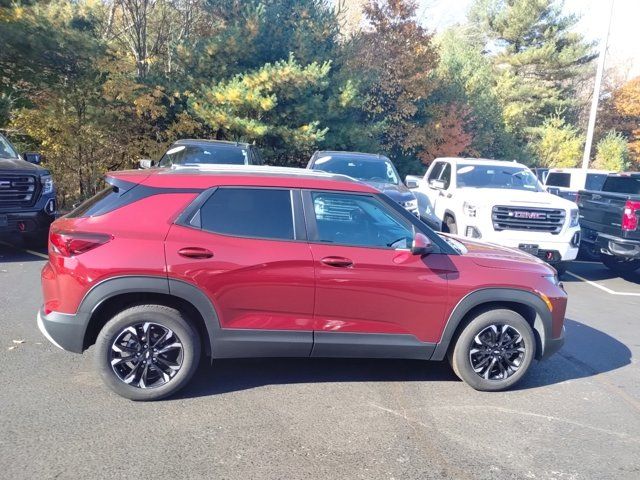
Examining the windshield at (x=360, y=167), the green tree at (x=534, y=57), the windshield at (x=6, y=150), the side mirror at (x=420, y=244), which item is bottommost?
the side mirror at (x=420, y=244)

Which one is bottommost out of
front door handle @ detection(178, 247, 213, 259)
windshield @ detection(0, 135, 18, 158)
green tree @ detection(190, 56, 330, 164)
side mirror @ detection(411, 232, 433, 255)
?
front door handle @ detection(178, 247, 213, 259)

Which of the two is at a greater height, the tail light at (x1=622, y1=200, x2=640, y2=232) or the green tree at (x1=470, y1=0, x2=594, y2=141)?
the green tree at (x1=470, y1=0, x2=594, y2=141)

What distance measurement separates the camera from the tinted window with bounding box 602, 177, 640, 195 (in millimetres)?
9856

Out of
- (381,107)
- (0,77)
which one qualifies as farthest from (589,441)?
(381,107)

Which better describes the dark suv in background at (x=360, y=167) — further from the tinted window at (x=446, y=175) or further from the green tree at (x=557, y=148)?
the green tree at (x=557, y=148)

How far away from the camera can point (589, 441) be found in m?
3.89

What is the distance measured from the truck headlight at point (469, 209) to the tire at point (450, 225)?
15.2 inches

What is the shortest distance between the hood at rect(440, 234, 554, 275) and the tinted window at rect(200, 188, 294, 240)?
5.10ft

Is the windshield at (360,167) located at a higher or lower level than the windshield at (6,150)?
lower

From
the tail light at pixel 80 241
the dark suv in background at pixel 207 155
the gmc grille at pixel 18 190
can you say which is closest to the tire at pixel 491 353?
the tail light at pixel 80 241

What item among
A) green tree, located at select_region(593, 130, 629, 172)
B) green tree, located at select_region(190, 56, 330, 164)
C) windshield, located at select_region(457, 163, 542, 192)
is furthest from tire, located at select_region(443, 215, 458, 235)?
green tree, located at select_region(593, 130, 629, 172)

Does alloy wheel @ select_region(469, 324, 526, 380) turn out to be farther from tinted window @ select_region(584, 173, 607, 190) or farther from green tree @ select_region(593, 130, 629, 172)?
green tree @ select_region(593, 130, 629, 172)

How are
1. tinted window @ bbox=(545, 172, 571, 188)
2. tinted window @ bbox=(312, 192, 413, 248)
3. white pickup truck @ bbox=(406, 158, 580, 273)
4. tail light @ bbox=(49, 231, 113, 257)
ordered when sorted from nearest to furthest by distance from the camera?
1. tail light @ bbox=(49, 231, 113, 257)
2. tinted window @ bbox=(312, 192, 413, 248)
3. white pickup truck @ bbox=(406, 158, 580, 273)
4. tinted window @ bbox=(545, 172, 571, 188)

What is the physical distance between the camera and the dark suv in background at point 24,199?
825cm
